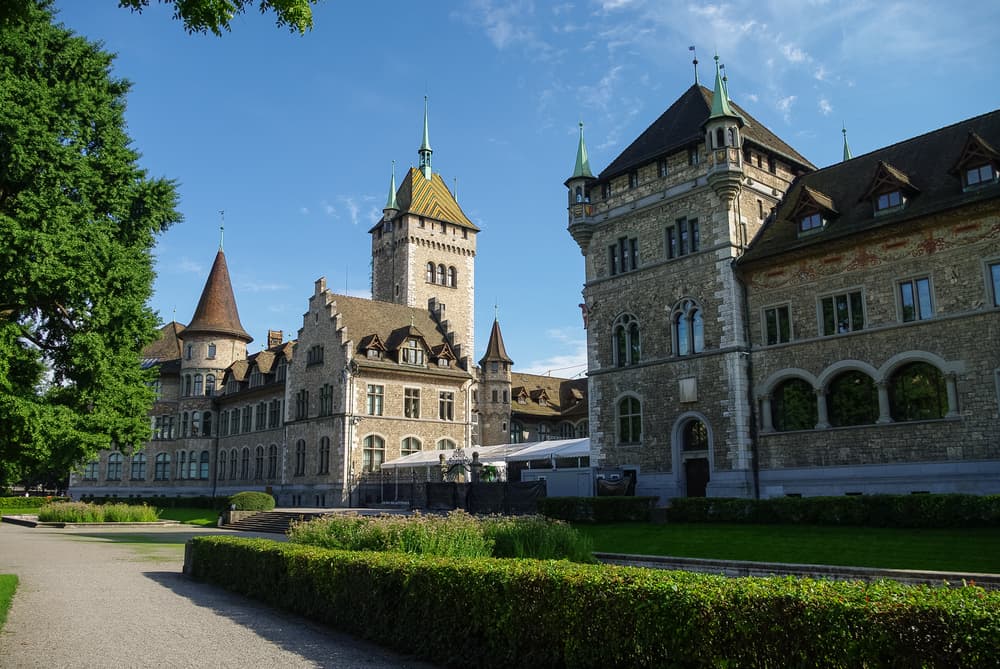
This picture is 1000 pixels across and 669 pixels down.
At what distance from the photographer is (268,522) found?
3491 cm

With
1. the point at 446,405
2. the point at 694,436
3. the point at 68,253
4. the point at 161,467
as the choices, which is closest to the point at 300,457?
the point at 446,405

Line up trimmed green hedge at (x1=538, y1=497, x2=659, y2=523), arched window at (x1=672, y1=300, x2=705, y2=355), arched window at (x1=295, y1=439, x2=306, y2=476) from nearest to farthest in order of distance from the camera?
trimmed green hedge at (x1=538, y1=497, x2=659, y2=523)
arched window at (x1=672, y1=300, x2=705, y2=355)
arched window at (x1=295, y1=439, x2=306, y2=476)

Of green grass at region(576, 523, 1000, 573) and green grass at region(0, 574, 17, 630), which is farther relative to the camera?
A: green grass at region(576, 523, 1000, 573)

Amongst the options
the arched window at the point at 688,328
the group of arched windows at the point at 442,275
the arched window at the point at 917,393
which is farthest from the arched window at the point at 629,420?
the group of arched windows at the point at 442,275

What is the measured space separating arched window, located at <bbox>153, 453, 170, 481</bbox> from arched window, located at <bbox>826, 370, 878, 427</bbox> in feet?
174

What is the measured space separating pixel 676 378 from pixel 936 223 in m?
10.6

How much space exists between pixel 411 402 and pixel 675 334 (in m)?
22.3

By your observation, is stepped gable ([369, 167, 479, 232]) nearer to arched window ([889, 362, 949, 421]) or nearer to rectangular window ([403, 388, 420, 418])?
rectangular window ([403, 388, 420, 418])

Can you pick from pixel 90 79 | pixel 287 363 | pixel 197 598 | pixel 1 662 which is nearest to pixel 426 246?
pixel 287 363

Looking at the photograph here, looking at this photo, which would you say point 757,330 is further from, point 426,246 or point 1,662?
point 426,246

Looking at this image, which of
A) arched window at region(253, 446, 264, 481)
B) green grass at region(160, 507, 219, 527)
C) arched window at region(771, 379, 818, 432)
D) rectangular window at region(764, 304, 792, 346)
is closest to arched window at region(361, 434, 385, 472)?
green grass at region(160, 507, 219, 527)

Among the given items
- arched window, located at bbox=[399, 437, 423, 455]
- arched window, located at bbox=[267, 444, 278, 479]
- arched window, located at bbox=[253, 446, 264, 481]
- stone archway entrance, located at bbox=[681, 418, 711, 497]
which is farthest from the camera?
arched window, located at bbox=[253, 446, 264, 481]

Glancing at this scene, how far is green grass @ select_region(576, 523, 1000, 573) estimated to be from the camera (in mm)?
14781

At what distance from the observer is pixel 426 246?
6781cm
